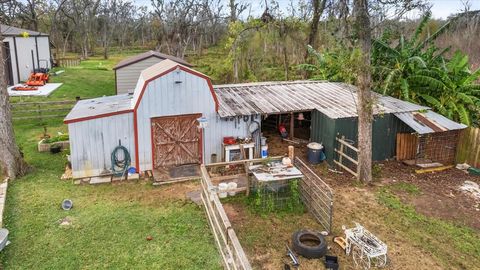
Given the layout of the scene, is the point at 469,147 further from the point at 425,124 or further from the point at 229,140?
the point at 229,140

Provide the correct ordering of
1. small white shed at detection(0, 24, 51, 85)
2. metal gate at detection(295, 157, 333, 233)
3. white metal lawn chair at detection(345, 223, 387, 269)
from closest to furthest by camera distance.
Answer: white metal lawn chair at detection(345, 223, 387, 269) < metal gate at detection(295, 157, 333, 233) < small white shed at detection(0, 24, 51, 85)

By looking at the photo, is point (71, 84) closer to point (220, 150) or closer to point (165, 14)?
point (220, 150)

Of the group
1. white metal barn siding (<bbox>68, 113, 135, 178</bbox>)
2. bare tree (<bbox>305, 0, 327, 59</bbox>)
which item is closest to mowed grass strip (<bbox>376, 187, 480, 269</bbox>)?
→ white metal barn siding (<bbox>68, 113, 135, 178</bbox>)

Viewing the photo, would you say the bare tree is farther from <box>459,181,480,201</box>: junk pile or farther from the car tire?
the car tire

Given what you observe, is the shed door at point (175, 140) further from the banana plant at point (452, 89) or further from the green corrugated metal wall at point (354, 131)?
the banana plant at point (452, 89)

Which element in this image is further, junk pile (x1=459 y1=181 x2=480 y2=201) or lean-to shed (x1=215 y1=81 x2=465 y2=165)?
lean-to shed (x1=215 y1=81 x2=465 y2=165)

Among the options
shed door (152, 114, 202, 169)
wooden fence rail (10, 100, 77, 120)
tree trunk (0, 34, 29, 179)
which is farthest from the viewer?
wooden fence rail (10, 100, 77, 120)
